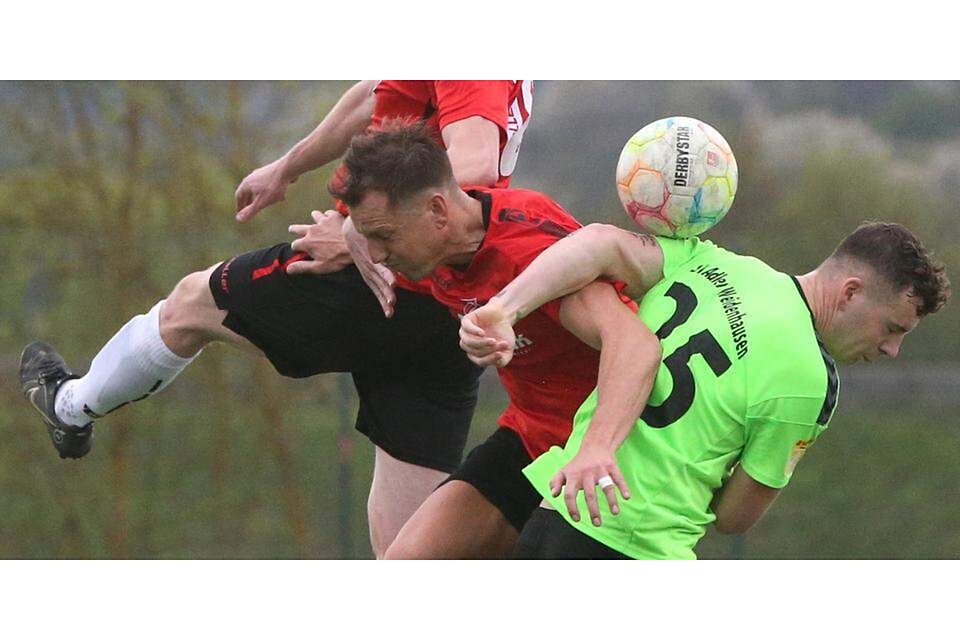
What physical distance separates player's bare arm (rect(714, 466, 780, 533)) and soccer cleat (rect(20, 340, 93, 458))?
2239mm

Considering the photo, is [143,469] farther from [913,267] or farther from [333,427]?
[913,267]

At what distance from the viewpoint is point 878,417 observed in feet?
24.7

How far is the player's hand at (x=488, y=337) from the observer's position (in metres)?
2.83

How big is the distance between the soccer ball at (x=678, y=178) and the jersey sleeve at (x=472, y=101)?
608mm

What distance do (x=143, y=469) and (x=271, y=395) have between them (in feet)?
3.08

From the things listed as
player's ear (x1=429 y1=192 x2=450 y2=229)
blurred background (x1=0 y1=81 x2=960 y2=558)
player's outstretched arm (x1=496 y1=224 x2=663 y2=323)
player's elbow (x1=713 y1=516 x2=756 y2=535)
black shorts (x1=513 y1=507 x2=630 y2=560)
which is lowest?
blurred background (x1=0 y1=81 x2=960 y2=558)

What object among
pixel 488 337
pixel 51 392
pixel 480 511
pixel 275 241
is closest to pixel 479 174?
pixel 488 337

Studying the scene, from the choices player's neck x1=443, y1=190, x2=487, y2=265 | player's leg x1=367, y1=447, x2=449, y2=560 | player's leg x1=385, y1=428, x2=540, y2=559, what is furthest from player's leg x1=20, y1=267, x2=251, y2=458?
player's neck x1=443, y1=190, x2=487, y2=265

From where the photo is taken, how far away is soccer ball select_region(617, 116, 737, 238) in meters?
3.14

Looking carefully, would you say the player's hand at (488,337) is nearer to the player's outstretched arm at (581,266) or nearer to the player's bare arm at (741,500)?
the player's outstretched arm at (581,266)

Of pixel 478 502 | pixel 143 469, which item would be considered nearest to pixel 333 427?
pixel 143 469

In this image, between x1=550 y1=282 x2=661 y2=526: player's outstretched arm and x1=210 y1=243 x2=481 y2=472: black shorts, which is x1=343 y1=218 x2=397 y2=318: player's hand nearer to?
x1=210 y1=243 x2=481 y2=472: black shorts

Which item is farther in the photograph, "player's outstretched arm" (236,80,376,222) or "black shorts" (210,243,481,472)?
"player's outstretched arm" (236,80,376,222)

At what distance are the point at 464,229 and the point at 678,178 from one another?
0.55 metres
